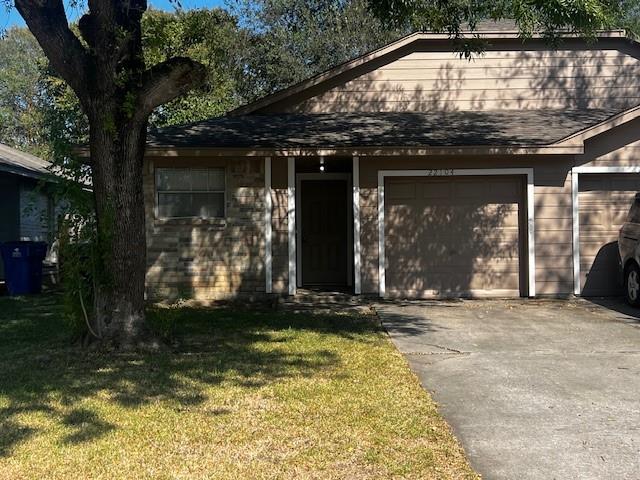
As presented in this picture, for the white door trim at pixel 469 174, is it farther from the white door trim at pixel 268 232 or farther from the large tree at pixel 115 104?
the large tree at pixel 115 104

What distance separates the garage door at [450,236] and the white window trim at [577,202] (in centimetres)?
90

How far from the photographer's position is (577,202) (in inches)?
437

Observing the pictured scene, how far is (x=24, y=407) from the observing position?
4.97 m

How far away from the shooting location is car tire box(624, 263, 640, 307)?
9.68 metres

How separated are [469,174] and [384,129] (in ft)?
5.85

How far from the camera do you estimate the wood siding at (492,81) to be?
41.8 feet

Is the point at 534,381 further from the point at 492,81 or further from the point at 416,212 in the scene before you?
the point at 492,81

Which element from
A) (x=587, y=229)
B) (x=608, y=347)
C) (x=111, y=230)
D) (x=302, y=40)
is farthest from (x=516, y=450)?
(x=302, y=40)

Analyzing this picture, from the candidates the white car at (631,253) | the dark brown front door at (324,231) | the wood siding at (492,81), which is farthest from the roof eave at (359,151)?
the wood siding at (492,81)

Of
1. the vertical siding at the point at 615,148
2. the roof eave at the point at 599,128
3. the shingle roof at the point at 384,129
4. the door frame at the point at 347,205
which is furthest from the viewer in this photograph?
the door frame at the point at 347,205

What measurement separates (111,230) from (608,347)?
585 cm

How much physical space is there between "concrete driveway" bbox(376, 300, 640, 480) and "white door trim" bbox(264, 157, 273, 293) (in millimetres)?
2259

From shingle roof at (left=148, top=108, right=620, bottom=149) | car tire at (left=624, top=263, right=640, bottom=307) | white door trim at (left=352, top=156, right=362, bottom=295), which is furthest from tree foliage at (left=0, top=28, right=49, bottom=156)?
car tire at (left=624, top=263, right=640, bottom=307)

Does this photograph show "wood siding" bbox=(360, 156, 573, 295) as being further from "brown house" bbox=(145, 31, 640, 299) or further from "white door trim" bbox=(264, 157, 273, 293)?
"white door trim" bbox=(264, 157, 273, 293)
